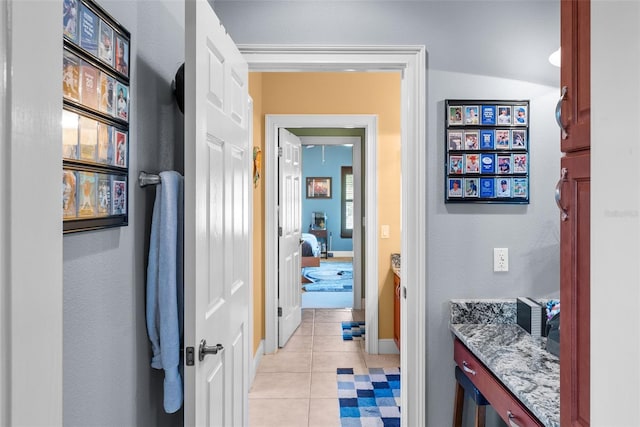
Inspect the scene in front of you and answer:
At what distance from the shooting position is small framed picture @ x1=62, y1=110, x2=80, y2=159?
930 mm

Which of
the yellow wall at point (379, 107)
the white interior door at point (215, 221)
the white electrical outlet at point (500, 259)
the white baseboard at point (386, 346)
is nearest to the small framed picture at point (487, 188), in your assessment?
the white electrical outlet at point (500, 259)

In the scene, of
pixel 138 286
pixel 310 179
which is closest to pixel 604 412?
pixel 138 286

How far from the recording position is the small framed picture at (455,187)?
7.23 ft

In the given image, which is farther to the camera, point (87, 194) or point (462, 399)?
point (462, 399)

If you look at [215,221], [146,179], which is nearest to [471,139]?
[215,221]

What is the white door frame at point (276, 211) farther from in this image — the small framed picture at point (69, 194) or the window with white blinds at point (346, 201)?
the window with white blinds at point (346, 201)

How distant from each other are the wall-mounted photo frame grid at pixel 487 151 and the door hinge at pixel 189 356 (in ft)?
4.62

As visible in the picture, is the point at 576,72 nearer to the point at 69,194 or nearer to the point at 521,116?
the point at 69,194

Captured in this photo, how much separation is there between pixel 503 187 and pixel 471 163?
0.65 feet

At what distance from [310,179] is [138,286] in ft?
30.5

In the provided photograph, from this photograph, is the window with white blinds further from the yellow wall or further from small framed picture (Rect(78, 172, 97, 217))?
small framed picture (Rect(78, 172, 97, 217))

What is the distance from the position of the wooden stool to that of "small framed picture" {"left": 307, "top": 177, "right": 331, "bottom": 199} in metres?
8.49

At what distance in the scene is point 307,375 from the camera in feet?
11.8

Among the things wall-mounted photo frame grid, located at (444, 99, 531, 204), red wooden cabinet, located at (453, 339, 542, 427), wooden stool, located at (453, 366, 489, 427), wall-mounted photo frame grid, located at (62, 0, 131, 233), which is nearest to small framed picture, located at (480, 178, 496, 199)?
wall-mounted photo frame grid, located at (444, 99, 531, 204)
